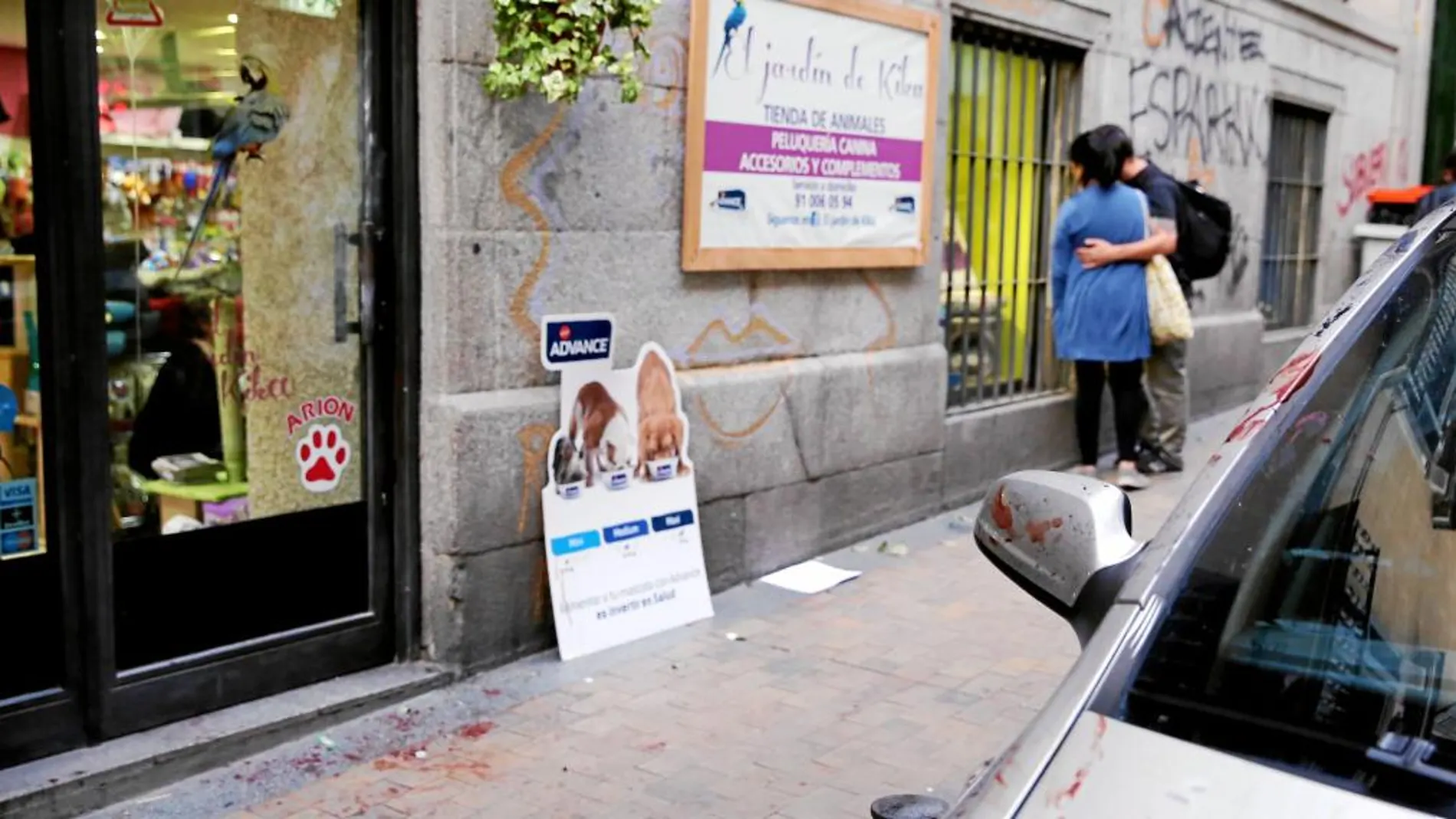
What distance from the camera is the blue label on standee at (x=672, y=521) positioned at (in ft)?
18.5

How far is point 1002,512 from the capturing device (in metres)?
2.41

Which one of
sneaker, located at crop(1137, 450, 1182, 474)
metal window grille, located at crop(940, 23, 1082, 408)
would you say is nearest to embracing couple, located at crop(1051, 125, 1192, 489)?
sneaker, located at crop(1137, 450, 1182, 474)

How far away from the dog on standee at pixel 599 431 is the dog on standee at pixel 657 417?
0.08 m

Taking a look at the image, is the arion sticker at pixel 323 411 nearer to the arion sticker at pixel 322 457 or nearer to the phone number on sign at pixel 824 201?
the arion sticker at pixel 322 457

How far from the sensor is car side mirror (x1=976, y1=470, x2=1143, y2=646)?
7.25 ft

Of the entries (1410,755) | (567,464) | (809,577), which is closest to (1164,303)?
(809,577)

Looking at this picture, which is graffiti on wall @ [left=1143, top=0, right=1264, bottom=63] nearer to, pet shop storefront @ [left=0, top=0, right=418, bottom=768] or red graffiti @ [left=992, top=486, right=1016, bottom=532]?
pet shop storefront @ [left=0, top=0, right=418, bottom=768]

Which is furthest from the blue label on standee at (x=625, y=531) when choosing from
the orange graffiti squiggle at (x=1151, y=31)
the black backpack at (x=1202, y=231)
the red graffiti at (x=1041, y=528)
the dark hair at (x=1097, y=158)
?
the orange graffiti squiggle at (x=1151, y=31)

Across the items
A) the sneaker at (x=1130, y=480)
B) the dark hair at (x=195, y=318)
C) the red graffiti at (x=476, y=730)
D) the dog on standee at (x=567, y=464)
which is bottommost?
the red graffiti at (x=476, y=730)

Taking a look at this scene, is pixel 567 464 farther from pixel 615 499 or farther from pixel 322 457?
pixel 322 457

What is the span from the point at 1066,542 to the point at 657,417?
3.47m

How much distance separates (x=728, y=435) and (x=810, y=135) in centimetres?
137

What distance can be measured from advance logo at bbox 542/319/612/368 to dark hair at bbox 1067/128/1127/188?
11.8 ft

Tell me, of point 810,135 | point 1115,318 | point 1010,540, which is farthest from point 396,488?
point 1115,318
